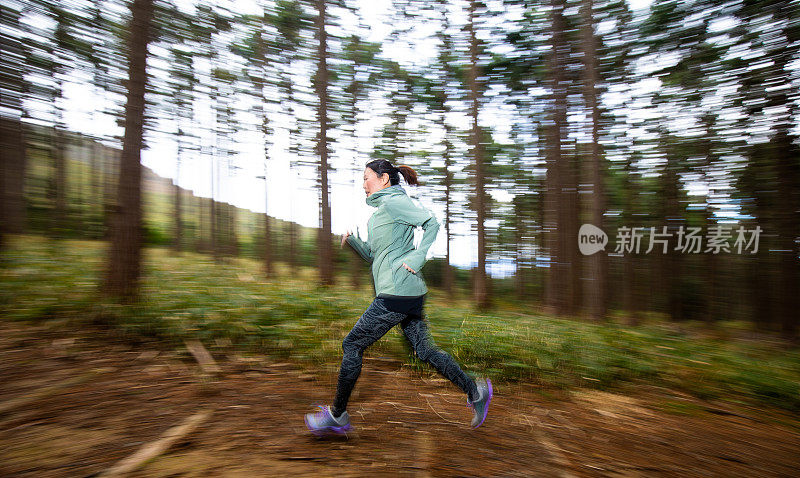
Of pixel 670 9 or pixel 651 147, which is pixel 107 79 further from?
pixel 651 147

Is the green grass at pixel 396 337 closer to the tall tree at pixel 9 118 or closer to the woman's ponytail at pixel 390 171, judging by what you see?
the tall tree at pixel 9 118

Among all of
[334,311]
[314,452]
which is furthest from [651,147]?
[314,452]

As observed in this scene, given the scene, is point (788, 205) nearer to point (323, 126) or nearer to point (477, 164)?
point (477, 164)

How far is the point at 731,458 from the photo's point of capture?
3.28 meters

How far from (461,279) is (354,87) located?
18716 millimetres

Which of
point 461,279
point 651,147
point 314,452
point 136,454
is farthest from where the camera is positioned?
point 461,279

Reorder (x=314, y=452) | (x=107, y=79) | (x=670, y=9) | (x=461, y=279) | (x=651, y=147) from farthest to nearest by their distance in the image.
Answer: (x=461, y=279)
(x=651, y=147)
(x=670, y=9)
(x=107, y=79)
(x=314, y=452)

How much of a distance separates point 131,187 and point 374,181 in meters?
4.97

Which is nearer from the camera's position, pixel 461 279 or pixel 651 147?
pixel 651 147

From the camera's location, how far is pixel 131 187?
6.10 metres

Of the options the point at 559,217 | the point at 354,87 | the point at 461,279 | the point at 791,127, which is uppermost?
the point at 354,87

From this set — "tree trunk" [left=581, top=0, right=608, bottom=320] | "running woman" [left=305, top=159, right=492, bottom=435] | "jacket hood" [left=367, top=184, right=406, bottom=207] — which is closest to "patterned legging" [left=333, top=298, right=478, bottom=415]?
"running woman" [left=305, top=159, right=492, bottom=435]

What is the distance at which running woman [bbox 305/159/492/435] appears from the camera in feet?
9.62

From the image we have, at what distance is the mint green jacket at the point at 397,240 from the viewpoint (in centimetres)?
292
